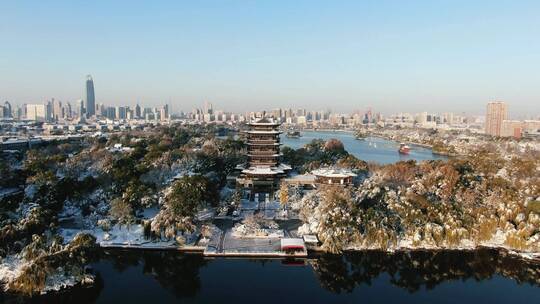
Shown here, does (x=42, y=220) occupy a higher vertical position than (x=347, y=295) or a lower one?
higher

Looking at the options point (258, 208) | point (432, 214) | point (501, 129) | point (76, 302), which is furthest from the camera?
point (501, 129)

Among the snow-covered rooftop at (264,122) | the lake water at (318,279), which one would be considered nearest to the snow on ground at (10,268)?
the lake water at (318,279)

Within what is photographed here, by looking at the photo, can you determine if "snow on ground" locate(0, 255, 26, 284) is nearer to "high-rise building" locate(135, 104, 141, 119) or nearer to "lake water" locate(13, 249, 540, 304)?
"lake water" locate(13, 249, 540, 304)

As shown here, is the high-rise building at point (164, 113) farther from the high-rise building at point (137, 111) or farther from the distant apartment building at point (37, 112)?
the distant apartment building at point (37, 112)

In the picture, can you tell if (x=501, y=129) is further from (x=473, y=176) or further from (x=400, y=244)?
(x=400, y=244)

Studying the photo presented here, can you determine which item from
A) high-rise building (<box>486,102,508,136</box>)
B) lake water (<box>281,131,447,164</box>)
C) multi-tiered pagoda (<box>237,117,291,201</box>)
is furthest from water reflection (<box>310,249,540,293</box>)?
high-rise building (<box>486,102,508,136</box>)

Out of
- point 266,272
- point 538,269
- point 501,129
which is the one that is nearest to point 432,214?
point 538,269

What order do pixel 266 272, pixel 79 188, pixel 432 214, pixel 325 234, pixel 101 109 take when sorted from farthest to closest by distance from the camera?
pixel 101 109 < pixel 79 188 < pixel 432 214 < pixel 325 234 < pixel 266 272
